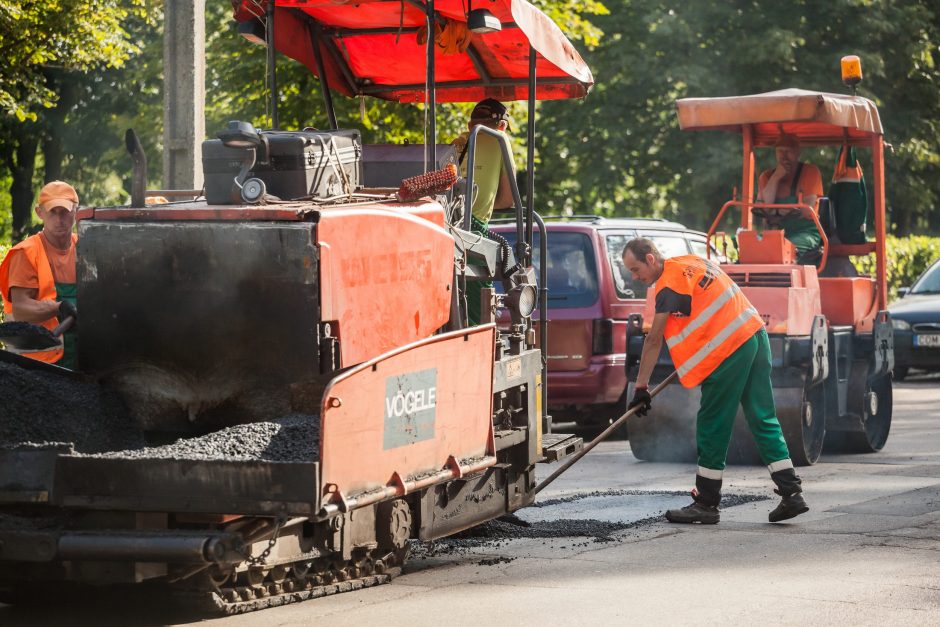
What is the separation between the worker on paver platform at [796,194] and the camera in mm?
12258

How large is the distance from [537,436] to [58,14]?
41.4 feet

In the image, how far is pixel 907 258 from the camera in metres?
28.4

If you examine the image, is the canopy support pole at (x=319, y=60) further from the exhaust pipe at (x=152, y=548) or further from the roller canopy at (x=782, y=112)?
the roller canopy at (x=782, y=112)

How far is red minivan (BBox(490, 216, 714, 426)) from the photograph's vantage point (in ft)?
41.7

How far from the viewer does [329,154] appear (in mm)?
6867

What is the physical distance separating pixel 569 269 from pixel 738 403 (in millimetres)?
4074

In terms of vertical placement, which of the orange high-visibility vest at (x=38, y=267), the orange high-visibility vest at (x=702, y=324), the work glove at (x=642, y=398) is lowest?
the work glove at (x=642, y=398)

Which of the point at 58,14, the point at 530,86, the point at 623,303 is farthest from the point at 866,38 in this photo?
the point at 530,86

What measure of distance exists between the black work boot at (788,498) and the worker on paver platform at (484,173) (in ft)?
7.05

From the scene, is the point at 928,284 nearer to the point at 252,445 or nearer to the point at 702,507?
the point at 702,507

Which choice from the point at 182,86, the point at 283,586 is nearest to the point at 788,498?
the point at 283,586

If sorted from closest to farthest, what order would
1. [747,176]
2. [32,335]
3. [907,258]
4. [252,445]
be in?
[252,445] < [32,335] < [747,176] < [907,258]

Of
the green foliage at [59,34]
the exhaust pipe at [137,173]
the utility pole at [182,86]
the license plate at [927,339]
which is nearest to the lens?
the exhaust pipe at [137,173]

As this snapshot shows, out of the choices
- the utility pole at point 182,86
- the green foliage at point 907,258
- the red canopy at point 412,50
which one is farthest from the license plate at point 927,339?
the red canopy at point 412,50
